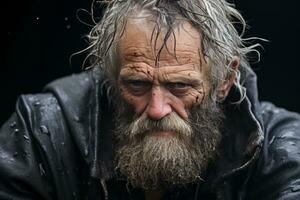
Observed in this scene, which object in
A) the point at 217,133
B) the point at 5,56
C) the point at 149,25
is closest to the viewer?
the point at 149,25

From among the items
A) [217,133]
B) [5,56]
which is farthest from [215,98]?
[5,56]

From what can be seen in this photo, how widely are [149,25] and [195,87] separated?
0.27 metres

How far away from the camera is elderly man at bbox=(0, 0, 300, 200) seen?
359cm

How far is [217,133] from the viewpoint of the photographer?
12.5 ft

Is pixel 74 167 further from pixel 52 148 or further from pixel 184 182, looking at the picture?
pixel 184 182

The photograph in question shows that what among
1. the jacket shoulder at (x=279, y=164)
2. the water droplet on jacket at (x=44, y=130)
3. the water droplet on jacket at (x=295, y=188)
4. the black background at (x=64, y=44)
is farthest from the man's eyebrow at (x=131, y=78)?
the black background at (x=64, y=44)

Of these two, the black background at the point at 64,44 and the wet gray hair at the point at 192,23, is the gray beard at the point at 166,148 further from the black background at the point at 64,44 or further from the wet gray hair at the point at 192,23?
the black background at the point at 64,44

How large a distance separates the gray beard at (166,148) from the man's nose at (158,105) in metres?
0.02

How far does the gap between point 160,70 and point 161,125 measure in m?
0.19

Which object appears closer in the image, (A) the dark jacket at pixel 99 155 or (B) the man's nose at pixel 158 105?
(B) the man's nose at pixel 158 105

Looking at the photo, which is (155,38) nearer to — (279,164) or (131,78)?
(131,78)

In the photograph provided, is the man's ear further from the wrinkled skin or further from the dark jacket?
the wrinkled skin

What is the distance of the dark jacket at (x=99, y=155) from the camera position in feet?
12.0

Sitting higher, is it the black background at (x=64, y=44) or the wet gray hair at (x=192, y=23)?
the wet gray hair at (x=192, y=23)
